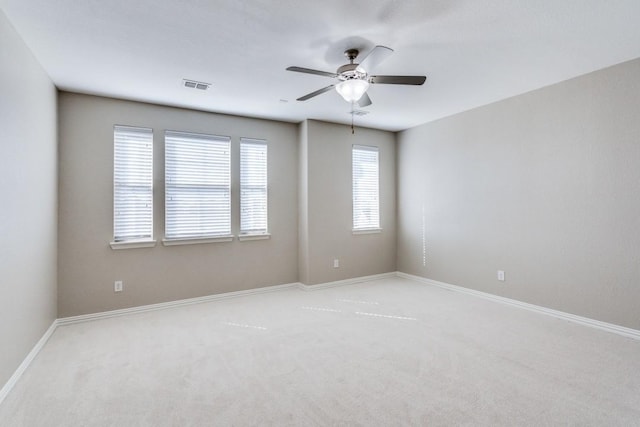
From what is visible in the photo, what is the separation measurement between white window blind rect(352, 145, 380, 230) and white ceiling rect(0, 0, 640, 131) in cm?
174

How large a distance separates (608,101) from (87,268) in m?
5.74

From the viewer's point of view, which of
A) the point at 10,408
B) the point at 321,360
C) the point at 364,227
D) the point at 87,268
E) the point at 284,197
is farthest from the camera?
the point at 364,227

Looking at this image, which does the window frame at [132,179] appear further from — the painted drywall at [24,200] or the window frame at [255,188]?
the window frame at [255,188]

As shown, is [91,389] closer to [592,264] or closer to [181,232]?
[181,232]

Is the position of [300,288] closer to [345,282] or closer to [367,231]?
[345,282]

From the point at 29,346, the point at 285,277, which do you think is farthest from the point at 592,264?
the point at 29,346

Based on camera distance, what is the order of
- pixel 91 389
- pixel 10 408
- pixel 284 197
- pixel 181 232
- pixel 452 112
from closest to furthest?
1. pixel 10 408
2. pixel 91 389
3. pixel 181 232
4. pixel 452 112
5. pixel 284 197

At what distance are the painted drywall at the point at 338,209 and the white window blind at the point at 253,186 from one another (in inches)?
24.3

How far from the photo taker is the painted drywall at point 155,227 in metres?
3.74

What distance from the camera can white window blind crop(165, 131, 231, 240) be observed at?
14.1ft

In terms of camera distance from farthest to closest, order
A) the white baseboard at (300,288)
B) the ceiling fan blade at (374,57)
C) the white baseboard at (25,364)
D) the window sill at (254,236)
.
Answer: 1. the window sill at (254,236)
2. the white baseboard at (300,288)
3. the ceiling fan blade at (374,57)
4. the white baseboard at (25,364)

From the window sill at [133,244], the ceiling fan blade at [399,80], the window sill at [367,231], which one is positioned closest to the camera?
the ceiling fan blade at [399,80]

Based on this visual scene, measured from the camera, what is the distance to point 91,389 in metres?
2.32

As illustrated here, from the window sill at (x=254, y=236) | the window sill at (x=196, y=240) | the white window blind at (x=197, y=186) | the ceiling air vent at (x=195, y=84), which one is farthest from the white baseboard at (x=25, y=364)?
the ceiling air vent at (x=195, y=84)
